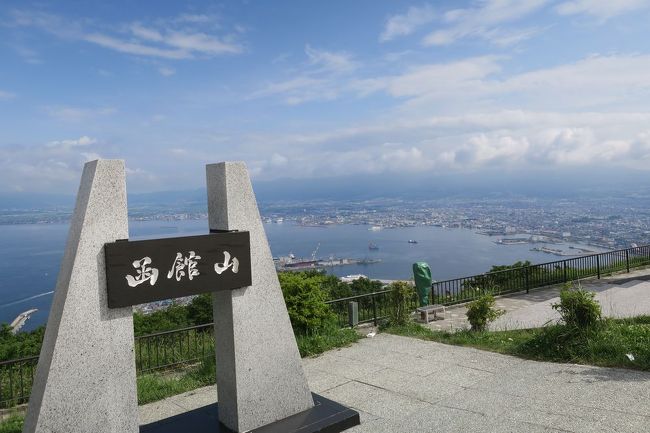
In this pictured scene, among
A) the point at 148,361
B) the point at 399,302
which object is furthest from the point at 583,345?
the point at 148,361

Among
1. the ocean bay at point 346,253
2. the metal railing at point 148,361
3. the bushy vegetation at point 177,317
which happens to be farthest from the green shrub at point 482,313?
the ocean bay at point 346,253

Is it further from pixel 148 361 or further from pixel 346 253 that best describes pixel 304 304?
pixel 346 253

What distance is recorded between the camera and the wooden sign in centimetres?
395

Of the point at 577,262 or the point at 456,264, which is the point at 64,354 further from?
the point at 456,264

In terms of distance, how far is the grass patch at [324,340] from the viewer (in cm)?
821

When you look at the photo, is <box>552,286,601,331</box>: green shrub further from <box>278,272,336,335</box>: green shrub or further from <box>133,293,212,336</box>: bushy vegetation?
<box>133,293,212,336</box>: bushy vegetation

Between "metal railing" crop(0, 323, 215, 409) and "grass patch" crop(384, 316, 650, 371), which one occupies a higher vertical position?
"grass patch" crop(384, 316, 650, 371)

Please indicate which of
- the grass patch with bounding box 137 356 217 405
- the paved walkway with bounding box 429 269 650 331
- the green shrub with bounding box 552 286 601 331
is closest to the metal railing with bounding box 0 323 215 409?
the grass patch with bounding box 137 356 217 405

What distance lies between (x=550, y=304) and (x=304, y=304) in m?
5.53

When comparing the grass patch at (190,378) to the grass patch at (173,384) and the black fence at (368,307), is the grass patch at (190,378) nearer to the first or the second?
the grass patch at (173,384)

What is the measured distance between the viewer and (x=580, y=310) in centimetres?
708

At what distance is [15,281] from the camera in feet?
145

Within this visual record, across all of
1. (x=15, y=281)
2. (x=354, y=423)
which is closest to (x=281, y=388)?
(x=354, y=423)

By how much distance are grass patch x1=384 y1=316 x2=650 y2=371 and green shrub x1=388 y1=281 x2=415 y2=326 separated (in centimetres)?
180
